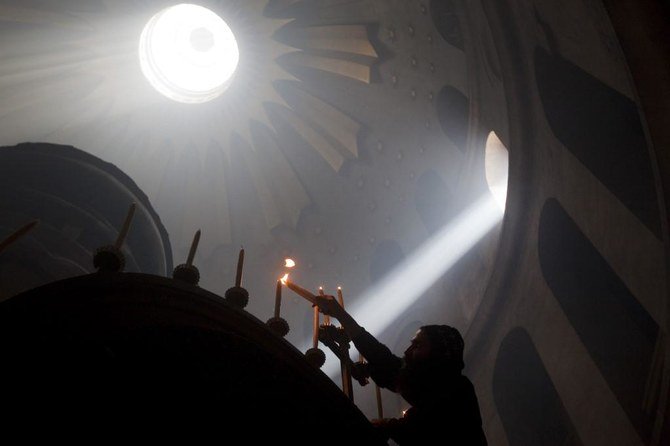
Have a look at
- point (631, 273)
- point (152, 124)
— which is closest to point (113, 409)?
point (631, 273)

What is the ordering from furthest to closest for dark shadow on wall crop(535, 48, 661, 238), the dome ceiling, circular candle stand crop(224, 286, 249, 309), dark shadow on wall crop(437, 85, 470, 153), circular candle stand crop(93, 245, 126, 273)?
1. the dome ceiling
2. dark shadow on wall crop(437, 85, 470, 153)
3. dark shadow on wall crop(535, 48, 661, 238)
4. circular candle stand crop(224, 286, 249, 309)
5. circular candle stand crop(93, 245, 126, 273)

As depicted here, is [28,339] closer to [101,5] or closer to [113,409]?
[113,409]

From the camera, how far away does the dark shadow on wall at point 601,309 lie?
4766 millimetres

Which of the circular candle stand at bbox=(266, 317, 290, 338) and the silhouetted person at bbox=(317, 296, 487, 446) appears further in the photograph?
the circular candle stand at bbox=(266, 317, 290, 338)

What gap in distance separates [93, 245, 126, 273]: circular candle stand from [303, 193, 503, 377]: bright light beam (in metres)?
7.01

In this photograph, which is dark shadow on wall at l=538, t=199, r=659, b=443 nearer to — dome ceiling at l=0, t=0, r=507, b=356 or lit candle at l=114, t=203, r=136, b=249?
dome ceiling at l=0, t=0, r=507, b=356

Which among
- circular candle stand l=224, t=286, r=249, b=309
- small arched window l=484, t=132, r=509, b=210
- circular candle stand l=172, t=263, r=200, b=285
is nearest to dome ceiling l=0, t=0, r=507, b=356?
small arched window l=484, t=132, r=509, b=210

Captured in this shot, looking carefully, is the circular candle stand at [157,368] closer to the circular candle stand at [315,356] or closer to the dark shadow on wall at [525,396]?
the circular candle stand at [315,356]

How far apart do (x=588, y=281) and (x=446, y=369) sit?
4597mm

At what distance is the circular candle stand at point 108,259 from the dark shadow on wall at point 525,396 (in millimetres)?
5569

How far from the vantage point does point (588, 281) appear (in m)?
5.91

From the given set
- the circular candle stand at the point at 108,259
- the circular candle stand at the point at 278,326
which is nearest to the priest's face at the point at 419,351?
the circular candle stand at the point at 278,326

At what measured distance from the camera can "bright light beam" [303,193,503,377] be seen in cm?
847

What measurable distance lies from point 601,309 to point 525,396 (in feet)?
5.83
